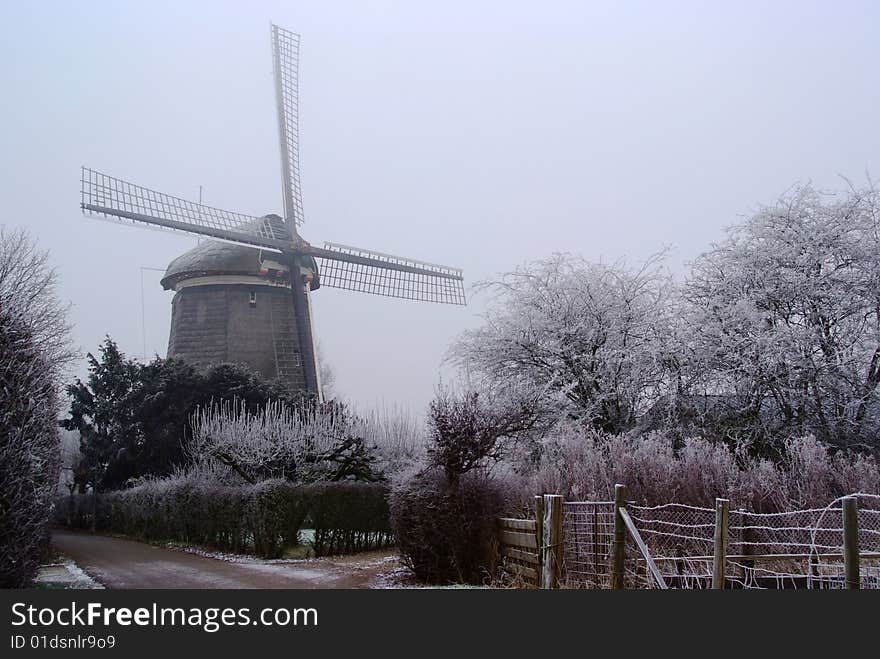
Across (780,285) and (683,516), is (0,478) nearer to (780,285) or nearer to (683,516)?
(683,516)

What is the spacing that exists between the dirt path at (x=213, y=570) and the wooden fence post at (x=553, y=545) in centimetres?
280

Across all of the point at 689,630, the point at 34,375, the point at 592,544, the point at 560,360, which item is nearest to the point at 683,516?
the point at 592,544

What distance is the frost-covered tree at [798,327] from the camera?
12883 millimetres

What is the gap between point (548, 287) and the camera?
1573 centimetres

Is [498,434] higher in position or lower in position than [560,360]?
lower

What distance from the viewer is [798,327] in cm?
1335

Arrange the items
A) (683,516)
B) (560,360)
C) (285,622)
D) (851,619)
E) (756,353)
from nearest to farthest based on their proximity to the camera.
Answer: (851,619), (285,622), (683,516), (756,353), (560,360)

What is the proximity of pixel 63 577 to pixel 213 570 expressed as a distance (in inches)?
81.3

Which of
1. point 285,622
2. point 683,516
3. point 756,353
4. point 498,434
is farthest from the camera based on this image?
point 756,353

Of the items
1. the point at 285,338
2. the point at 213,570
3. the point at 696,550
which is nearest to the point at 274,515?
the point at 213,570

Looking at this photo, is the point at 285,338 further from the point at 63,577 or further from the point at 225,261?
the point at 63,577

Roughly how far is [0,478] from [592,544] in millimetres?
5267

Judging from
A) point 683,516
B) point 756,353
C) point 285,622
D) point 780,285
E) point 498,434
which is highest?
point 780,285

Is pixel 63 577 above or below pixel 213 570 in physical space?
above
